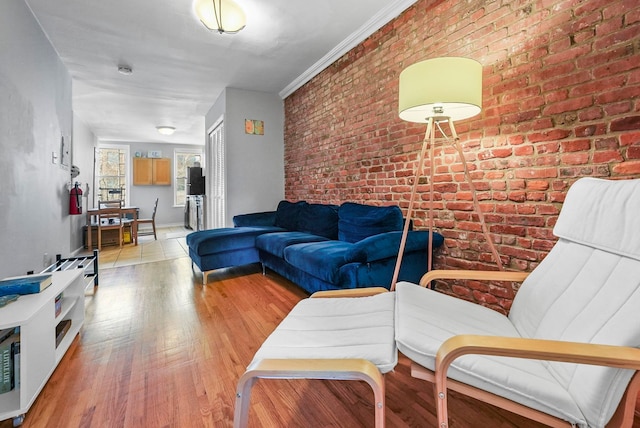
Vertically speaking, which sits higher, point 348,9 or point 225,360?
point 348,9

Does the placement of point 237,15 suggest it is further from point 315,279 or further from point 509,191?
point 509,191

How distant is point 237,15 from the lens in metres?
2.44

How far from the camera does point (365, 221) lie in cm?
269

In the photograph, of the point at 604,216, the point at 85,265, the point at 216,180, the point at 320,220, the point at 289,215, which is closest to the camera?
the point at 604,216

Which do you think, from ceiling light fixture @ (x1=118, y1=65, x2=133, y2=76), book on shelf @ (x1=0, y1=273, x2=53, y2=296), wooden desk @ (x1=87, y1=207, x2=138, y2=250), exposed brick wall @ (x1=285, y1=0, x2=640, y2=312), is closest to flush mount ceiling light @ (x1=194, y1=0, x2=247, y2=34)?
exposed brick wall @ (x1=285, y1=0, x2=640, y2=312)

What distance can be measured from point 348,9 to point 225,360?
116 inches

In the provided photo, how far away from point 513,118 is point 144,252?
17.4ft

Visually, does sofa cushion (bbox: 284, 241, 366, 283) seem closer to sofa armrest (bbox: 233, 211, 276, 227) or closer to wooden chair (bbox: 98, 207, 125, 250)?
sofa armrest (bbox: 233, 211, 276, 227)

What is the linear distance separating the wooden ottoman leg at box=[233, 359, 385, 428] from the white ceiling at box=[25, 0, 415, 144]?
107 inches

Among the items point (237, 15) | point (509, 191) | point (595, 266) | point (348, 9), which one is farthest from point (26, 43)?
point (595, 266)

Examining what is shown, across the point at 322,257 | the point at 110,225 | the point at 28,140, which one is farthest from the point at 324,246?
the point at 110,225

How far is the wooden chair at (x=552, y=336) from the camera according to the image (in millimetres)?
797

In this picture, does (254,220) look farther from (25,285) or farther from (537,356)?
(537,356)

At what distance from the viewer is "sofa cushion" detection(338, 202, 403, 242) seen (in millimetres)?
2557
